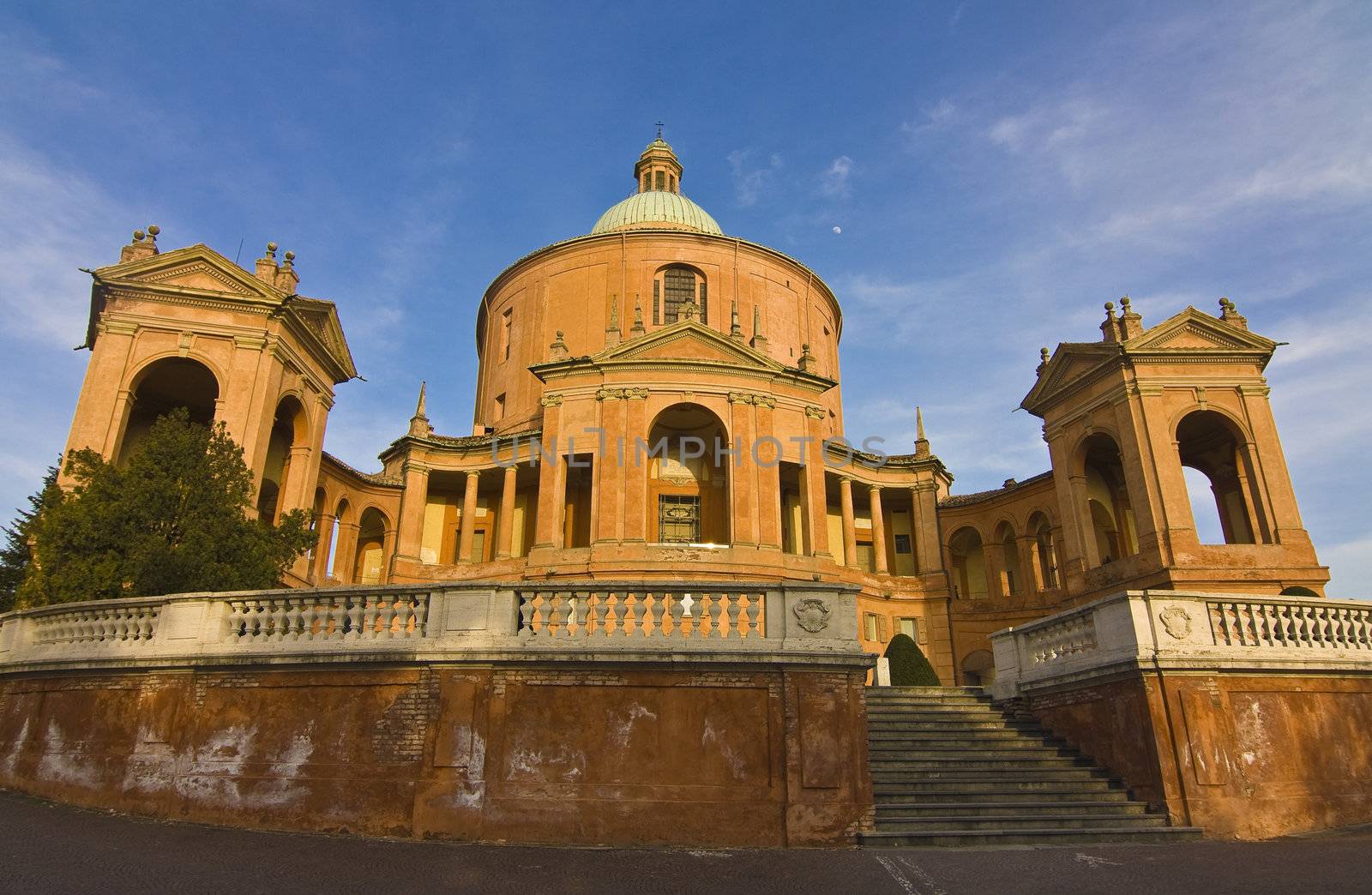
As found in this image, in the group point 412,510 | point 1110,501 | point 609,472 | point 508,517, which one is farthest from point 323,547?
point 1110,501

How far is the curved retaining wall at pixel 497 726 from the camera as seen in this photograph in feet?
31.5

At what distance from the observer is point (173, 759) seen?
10539 millimetres

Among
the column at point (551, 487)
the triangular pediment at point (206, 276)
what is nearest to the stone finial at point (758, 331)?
the column at point (551, 487)

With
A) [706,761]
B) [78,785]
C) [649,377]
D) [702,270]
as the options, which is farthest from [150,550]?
[702,270]

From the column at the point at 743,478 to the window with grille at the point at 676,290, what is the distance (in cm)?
806

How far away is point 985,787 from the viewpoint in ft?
37.0

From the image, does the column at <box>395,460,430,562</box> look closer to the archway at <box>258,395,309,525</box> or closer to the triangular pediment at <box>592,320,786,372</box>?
the archway at <box>258,395,309,525</box>

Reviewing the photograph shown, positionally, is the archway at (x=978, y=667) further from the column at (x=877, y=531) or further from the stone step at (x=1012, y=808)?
the stone step at (x=1012, y=808)

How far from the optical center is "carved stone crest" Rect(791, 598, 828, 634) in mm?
10211

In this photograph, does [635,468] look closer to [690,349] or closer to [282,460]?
[690,349]

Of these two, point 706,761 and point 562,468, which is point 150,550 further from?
point 562,468

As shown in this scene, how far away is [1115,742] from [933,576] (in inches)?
850

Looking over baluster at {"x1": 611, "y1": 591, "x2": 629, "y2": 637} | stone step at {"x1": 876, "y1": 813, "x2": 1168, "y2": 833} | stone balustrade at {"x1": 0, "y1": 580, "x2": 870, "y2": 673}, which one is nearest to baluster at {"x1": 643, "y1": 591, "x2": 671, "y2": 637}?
stone balustrade at {"x1": 0, "y1": 580, "x2": 870, "y2": 673}

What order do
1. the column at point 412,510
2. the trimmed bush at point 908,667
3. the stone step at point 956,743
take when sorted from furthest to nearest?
the column at point 412,510, the trimmed bush at point 908,667, the stone step at point 956,743
